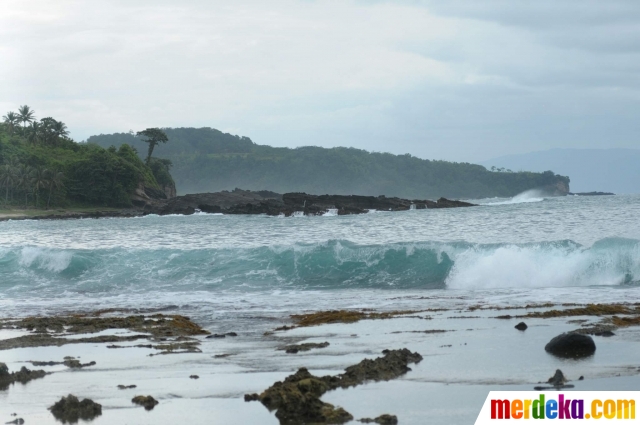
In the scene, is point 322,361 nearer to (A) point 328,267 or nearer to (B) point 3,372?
(B) point 3,372

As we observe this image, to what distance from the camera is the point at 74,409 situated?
8617 mm

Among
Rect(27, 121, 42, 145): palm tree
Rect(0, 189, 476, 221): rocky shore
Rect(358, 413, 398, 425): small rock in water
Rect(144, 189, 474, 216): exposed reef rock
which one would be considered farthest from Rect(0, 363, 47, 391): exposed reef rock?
Rect(27, 121, 42, 145): palm tree

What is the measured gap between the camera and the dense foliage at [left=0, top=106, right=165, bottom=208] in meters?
103

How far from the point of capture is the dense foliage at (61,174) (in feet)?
339

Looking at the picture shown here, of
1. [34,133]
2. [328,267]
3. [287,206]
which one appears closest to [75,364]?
[328,267]

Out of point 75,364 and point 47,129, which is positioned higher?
point 47,129

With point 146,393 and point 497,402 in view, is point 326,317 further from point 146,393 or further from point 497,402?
point 497,402

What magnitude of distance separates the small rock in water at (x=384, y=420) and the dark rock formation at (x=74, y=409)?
117 inches

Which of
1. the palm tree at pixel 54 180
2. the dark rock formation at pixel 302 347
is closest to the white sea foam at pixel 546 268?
the dark rock formation at pixel 302 347

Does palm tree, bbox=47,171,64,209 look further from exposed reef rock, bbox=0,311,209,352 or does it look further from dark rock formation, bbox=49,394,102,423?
dark rock formation, bbox=49,394,102,423

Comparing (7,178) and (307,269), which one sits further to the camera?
(7,178)

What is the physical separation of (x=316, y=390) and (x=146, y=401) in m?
1.96

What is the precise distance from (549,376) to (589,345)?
5.90ft

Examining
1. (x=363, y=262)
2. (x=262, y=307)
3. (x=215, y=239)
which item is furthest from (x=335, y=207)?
(x=262, y=307)
